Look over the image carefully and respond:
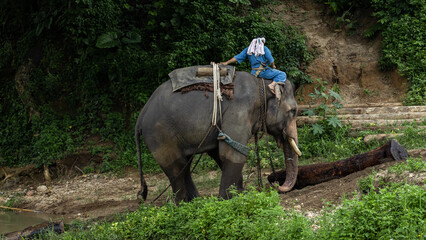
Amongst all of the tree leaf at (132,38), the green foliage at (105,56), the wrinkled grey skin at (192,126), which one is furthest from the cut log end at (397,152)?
the tree leaf at (132,38)

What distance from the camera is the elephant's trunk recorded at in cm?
697

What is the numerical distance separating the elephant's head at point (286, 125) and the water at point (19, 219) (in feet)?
13.8

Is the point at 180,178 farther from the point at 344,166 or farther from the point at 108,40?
the point at 108,40

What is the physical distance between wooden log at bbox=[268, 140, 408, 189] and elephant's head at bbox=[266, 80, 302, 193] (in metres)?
0.26

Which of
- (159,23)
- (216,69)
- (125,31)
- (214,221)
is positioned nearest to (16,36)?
(125,31)

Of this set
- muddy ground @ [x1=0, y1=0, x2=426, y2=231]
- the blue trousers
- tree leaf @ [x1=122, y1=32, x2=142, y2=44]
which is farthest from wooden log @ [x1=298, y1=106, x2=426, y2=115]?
tree leaf @ [x1=122, y1=32, x2=142, y2=44]

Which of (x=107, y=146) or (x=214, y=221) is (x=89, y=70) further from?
(x=214, y=221)

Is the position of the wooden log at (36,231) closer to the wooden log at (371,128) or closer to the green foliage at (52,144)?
the green foliage at (52,144)

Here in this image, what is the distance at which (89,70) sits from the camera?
11977mm

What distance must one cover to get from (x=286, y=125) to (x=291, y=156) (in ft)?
1.65

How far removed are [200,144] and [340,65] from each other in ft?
23.2

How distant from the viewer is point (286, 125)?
6.97 metres

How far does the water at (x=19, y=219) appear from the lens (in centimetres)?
770

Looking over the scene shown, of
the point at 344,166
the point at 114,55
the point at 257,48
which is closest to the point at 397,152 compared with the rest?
the point at 344,166
